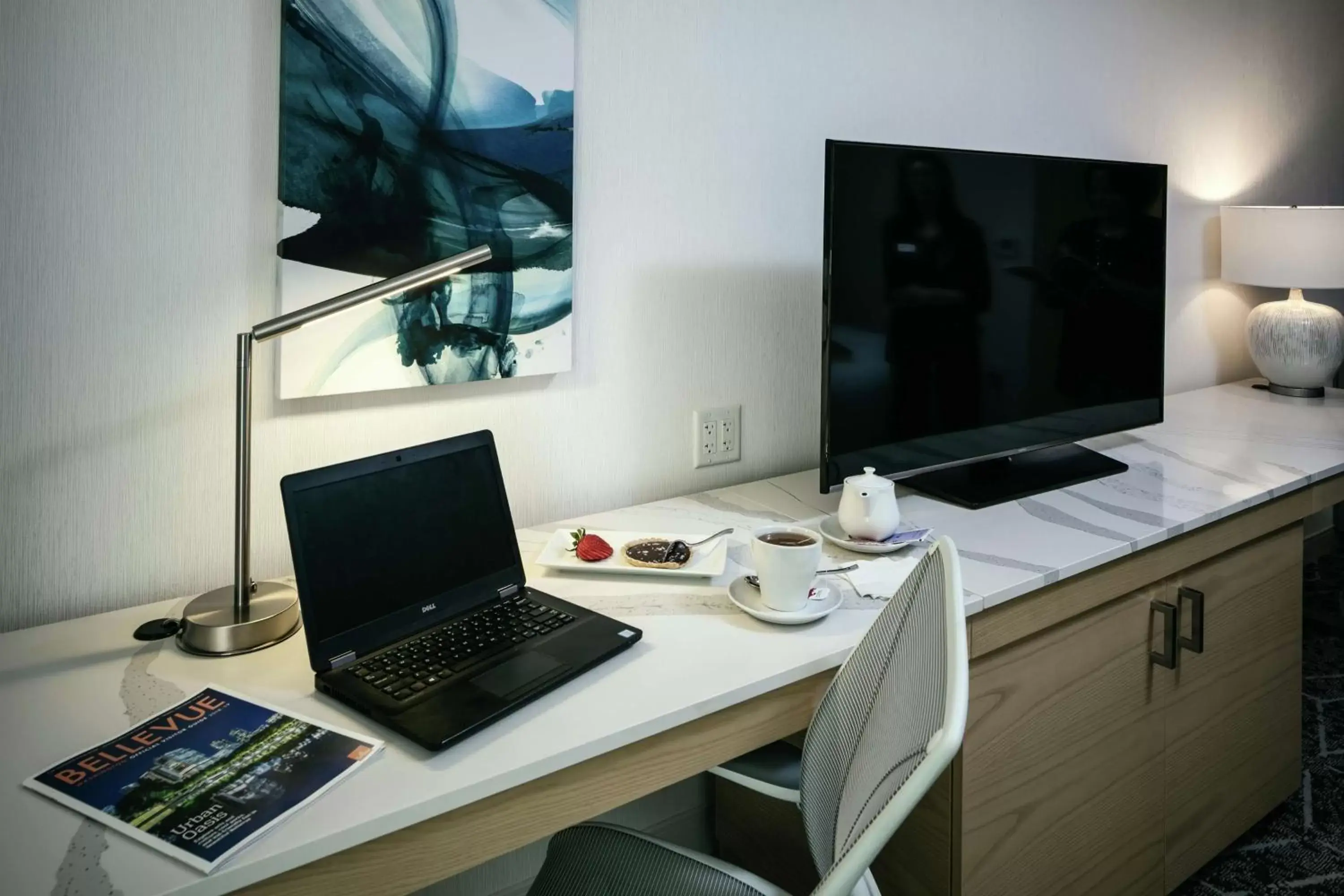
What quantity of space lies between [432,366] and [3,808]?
2.52ft

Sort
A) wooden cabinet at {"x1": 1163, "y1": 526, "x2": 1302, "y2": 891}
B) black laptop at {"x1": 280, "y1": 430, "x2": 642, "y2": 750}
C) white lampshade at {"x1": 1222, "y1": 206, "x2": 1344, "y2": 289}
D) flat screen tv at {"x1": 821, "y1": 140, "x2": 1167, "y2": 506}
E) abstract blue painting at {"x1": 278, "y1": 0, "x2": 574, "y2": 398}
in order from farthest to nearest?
1. white lampshade at {"x1": 1222, "y1": 206, "x2": 1344, "y2": 289}
2. wooden cabinet at {"x1": 1163, "y1": 526, "x2": 1302, "y2": 891}
3. flat screen tv at {"x1": 821, "y1": 140, "x2": 1167, "y2": 506}
4. abstract blue painting at {"x1": 278, "y1": 0, "x2": 574, "y2": 398}
5. black laptop at {"x1": 280, "y1": 430, "x2": 642, "y2": 750}

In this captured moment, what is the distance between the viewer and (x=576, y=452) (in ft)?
5.41

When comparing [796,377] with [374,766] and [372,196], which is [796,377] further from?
[374,766]

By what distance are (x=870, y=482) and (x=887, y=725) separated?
2.20 ft

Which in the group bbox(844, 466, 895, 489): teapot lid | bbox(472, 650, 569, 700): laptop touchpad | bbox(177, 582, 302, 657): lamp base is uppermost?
bbox(844, 466, 895, 489): teapot lid

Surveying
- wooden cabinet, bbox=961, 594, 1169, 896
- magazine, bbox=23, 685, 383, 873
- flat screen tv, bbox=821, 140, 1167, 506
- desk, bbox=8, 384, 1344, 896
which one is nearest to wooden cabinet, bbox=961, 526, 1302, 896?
wooden cabinet, bbox=961, 594, 1169, 896

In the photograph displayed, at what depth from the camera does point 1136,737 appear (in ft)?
5.30

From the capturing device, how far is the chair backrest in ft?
2.35

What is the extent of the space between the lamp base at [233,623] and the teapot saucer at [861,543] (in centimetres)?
78

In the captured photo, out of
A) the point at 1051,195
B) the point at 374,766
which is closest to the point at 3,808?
the point at 374,766

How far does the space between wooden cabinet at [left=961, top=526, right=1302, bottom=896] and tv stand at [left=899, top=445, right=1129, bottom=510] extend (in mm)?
271

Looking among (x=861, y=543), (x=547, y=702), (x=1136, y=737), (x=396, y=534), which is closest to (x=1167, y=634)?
(x=1136, y=737)

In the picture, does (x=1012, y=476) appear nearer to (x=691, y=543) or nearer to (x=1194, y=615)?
(x=1194, y=615)

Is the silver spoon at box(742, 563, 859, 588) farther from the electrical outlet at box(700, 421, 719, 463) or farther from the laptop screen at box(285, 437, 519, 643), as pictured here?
the electrical outlet at box(700, 421, 719, 463)
